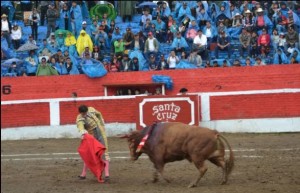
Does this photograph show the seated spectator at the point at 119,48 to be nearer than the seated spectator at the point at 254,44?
No

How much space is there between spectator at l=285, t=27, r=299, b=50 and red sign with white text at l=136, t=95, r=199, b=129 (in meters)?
2.92

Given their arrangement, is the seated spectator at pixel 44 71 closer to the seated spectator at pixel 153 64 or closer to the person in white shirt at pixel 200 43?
the seated spectator at pixel 153 64

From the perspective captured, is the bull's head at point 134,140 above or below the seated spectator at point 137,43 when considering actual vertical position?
below

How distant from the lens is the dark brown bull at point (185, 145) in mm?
10219

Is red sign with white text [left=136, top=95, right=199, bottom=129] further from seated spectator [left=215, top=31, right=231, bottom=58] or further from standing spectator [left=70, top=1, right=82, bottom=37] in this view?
standing spectator [left=70, top=1, right=82, bottom=37]

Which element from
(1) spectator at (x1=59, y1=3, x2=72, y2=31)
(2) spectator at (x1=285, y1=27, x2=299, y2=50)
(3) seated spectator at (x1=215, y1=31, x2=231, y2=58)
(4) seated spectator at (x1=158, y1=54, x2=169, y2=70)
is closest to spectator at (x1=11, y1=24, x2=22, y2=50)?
(1) spectator at (x1=59, y1=3, x2=72, y2=31)

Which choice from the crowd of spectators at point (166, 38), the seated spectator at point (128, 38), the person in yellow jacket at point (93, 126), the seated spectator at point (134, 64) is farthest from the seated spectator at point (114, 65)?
the person in yellow jacket at point (93, 126)

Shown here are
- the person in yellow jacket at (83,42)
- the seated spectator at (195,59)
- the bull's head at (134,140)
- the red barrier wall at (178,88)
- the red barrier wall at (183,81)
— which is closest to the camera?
the bull's head at (134,140)

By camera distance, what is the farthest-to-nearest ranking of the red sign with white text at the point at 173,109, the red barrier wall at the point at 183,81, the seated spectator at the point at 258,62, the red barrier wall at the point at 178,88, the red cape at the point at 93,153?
the seated spectator at the point at 258,62 < the red barrier wall at the point at 183,81 < the red barrier wall at the point at 178,88 < the red sign with white text at the point at 173,109 < the red cape at the point at 93,153

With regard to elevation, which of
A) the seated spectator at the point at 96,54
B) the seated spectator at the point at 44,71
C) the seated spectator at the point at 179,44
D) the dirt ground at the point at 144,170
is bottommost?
the dirt ground at the point at 144,170

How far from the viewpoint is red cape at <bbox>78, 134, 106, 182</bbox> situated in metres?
11.2

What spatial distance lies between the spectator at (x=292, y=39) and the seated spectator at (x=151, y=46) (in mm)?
3430

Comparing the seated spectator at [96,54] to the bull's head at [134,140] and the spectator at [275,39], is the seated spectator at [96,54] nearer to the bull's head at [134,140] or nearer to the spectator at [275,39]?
the spectator at [275,39]

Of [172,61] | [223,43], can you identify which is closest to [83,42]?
[172,61]
